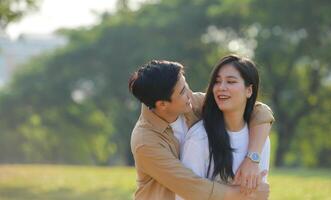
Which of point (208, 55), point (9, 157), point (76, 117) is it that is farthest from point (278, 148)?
point (9, 157)

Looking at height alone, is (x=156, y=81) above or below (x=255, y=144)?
above

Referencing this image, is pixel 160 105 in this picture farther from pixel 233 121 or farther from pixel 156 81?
pixel 233 121

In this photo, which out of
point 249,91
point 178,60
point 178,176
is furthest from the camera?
point 178,60

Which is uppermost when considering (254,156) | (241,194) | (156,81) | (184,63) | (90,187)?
(184,63)

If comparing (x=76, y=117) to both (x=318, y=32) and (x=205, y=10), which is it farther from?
(x=318, y=32)

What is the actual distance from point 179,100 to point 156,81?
0.41 feet

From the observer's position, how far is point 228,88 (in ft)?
9.74

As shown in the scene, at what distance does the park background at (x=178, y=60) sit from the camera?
75.8ft

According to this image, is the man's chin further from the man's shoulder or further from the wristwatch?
the wristwatch

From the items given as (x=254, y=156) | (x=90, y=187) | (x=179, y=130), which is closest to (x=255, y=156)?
(x=254, y=156)

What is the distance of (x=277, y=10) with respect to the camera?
22156 mm

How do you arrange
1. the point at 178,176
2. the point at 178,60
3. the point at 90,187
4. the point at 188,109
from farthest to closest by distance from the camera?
the point at 178,60 < the point at 90,187 < the point at 188,109 < the point at 178,176

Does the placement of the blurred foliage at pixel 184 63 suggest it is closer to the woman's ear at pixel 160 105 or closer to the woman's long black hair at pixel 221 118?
the woman's long black hair at pixel 221 118

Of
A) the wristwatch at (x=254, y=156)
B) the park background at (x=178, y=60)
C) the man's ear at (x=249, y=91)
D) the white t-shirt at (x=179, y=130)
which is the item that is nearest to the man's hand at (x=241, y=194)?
the wristwatch at (x=254, y=156)
